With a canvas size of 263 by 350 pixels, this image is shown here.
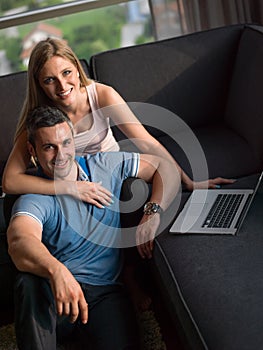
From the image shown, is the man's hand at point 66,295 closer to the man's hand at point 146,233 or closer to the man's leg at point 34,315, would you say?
the man's leg at point 34,315

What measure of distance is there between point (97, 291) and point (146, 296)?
0.34 m

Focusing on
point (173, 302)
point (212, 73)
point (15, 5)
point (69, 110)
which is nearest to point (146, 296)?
point (173, 302)

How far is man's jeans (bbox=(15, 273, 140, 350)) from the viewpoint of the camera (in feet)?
5.51

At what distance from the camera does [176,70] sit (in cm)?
272

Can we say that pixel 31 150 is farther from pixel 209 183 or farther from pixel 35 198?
pixel 209 183

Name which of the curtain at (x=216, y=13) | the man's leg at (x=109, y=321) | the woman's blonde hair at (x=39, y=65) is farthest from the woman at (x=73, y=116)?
the curtain at (x=216, y=13)

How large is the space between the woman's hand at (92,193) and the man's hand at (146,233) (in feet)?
0.42

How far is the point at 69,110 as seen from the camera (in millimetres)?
2262

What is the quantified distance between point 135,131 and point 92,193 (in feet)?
1.21

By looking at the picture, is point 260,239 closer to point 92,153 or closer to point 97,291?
point 97,291

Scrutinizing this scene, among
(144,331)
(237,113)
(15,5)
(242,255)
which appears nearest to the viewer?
(242,255)

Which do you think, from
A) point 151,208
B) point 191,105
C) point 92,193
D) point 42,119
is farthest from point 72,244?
point 191,105

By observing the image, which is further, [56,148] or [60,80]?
[60,80]

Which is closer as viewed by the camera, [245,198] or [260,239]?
[260,239]
